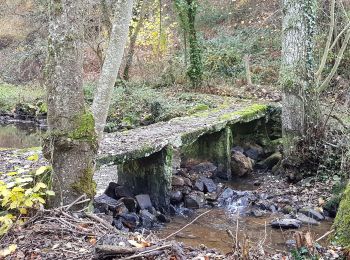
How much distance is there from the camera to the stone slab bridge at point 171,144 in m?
8.19

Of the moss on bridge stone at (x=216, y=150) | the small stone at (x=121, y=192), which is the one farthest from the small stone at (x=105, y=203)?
the moss on bridge stone at (x=216, y=150)

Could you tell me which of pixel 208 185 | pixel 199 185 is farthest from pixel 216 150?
pixel 199 185

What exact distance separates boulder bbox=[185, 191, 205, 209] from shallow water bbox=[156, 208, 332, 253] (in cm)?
44

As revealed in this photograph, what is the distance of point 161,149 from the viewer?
27.9ft

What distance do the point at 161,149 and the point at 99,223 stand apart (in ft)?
14.1

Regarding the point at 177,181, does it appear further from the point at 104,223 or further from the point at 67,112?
the point at 104,223

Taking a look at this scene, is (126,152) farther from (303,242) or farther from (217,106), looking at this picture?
(217,106)

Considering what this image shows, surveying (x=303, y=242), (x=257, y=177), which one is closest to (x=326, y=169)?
(x=257, y=177)

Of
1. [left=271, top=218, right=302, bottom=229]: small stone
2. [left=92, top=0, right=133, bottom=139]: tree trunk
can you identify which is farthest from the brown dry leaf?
[left=271, top=218, right=302, bottom=229]: small stone

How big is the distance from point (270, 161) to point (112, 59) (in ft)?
22.7

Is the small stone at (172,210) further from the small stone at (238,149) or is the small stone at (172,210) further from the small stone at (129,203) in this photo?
the small stone at (238,149)

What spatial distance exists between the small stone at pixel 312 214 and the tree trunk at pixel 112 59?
170 inches

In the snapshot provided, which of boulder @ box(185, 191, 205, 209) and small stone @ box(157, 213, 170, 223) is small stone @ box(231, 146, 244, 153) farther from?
small stone @ box(157, 213, 170, 223)

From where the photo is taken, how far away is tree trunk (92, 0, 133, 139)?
17.9ft
